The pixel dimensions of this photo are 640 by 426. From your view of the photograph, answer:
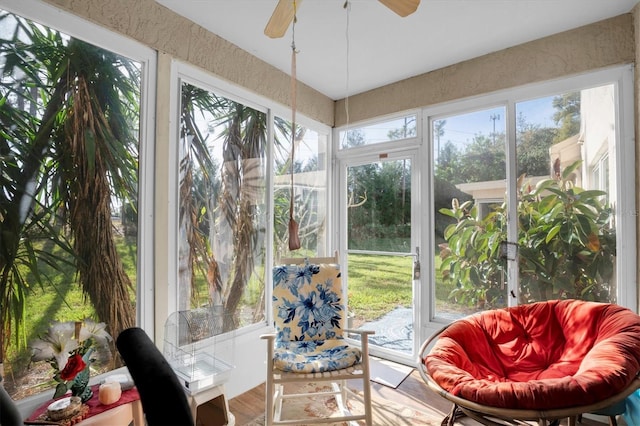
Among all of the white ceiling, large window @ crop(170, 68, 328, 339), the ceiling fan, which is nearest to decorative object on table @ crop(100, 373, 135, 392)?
large window @ crop(170, 68, 328, 339)

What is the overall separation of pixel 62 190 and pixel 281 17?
4.70 feet

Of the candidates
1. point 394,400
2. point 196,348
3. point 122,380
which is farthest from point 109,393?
point 394,400

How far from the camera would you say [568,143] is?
7.54ft

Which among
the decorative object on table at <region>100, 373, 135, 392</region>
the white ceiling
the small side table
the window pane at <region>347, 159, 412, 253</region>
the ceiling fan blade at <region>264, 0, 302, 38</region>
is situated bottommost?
the small side table

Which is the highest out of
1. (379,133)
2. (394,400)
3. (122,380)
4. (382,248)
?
(379,133)

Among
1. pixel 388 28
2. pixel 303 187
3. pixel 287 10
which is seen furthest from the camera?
pixel 303 187

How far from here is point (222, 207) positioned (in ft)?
7.91

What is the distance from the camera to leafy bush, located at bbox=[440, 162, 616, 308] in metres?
2.20

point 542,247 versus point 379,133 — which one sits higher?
point 379,133

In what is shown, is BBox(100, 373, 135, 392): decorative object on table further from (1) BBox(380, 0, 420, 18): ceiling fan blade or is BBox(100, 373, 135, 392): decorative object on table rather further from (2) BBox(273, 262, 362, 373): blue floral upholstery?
(1) BBox(380, 0, 420, 18): ceiling fan blade

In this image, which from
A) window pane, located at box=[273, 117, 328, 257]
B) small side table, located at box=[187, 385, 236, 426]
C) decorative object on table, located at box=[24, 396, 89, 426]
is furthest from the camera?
window pane, located at box=[273, 117, 328, 257]

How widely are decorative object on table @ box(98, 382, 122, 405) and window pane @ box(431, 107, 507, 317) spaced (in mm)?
2517

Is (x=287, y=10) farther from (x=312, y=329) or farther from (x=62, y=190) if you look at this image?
(x=312, y=329)

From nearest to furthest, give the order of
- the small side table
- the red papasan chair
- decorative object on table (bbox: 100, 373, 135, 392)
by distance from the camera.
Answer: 1. the red papasan chair
2. decorative object on table (bbox: 100, 373, 135, 392)
3. the small side table
